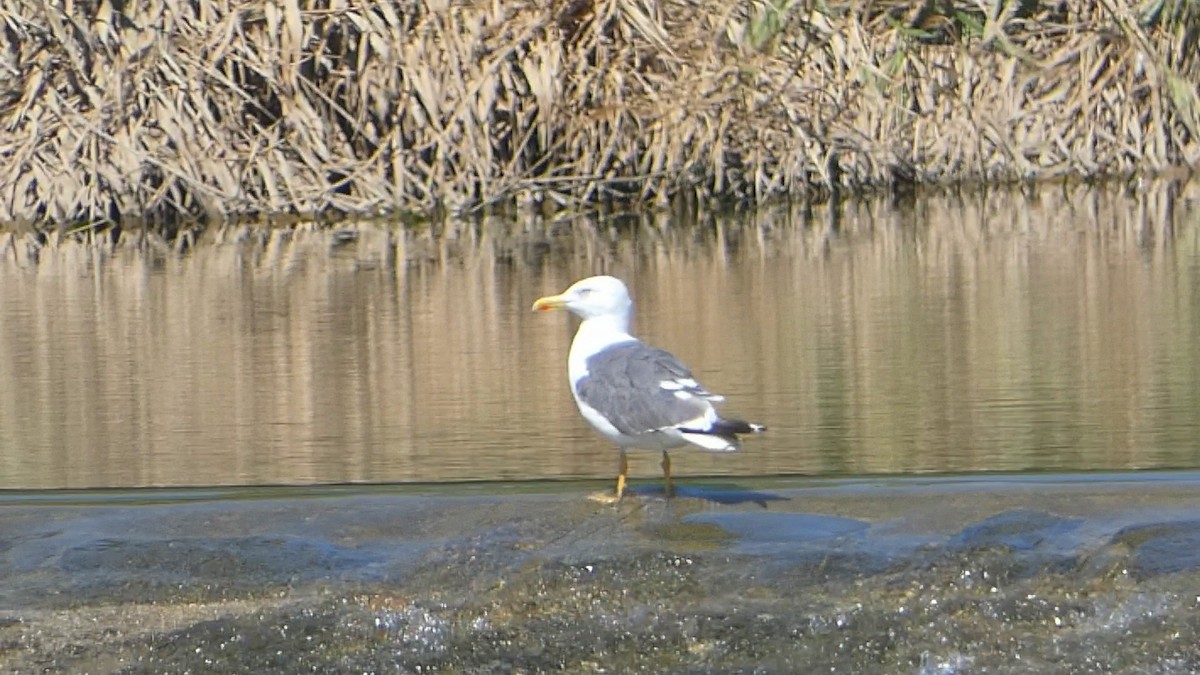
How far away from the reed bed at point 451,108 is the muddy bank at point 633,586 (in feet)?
28.5

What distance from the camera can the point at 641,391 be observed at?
4488 mm

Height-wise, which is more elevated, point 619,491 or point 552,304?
point 552,304

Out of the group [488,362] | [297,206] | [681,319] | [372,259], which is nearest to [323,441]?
[488,362]

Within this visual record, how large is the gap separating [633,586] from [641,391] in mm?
404

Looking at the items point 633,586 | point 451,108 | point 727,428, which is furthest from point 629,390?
point 451,108

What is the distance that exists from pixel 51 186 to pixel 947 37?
6.31 metres

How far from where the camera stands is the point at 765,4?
1435 centimetres

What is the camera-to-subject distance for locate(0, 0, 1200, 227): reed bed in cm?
1354

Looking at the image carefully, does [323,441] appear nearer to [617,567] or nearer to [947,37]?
[617,567]

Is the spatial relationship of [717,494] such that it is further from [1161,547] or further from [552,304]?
[1161,547]

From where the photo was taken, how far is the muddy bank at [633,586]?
427 cm

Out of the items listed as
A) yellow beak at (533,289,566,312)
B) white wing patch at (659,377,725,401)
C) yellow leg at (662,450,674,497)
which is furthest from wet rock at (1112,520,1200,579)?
yellow beak at (533,289,566,312)

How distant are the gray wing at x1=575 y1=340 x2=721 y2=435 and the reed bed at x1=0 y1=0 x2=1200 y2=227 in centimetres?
896

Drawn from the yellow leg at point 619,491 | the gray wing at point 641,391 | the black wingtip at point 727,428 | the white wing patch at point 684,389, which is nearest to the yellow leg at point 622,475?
the yellow leg at point 619,491
